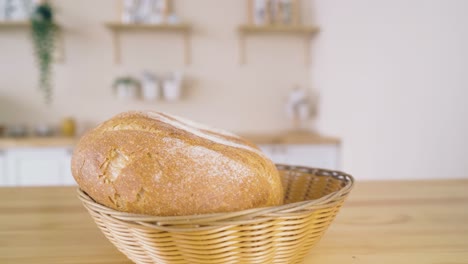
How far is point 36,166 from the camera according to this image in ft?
6.40

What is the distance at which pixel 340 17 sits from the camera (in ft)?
6.58

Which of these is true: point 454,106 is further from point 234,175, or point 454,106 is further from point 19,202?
point 19,202

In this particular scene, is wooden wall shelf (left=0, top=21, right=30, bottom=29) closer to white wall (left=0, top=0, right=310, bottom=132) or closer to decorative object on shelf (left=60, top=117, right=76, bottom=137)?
white wall (left=0, top=0, right=310, bottom=132)

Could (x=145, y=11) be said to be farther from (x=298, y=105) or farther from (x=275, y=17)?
(x=298, y=105)

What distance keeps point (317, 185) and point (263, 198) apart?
7.9 inches

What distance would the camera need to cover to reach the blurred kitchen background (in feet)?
6.26

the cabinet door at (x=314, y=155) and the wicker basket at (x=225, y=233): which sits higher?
the wicker basket at (x=225, y=233)

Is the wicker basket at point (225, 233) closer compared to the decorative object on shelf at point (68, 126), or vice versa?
the wicker basket at point (225, 233)

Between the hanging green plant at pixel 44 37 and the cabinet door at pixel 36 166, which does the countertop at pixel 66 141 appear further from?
the hanging green plant at pixel 44 37

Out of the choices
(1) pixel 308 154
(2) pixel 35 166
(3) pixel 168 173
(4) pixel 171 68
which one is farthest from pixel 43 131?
(3) pixel 168 173

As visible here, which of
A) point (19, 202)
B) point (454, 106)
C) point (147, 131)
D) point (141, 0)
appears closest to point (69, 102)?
point (141, 0)

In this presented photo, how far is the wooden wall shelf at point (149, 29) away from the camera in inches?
88.6

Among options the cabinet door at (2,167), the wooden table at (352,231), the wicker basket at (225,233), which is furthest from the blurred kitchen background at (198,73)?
the wicker basket at (225,233)

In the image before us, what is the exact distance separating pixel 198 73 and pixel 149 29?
51cm
